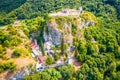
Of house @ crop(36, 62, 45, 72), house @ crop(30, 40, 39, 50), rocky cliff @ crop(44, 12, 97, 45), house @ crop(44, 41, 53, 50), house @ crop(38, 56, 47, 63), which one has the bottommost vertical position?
house @ crop(36, 62, 45, 72)

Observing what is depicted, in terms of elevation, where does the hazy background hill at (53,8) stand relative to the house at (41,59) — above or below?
above

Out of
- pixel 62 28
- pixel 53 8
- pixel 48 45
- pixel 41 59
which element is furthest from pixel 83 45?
pixel 53 8

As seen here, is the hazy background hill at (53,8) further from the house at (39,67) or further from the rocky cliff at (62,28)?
the house at (39,67)

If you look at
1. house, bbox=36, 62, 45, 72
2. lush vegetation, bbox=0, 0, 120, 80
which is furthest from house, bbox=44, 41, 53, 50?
house, bbox=36, 62, 45, 72

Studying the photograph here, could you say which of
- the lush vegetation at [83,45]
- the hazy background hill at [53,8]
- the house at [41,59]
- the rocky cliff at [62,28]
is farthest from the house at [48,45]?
the hazy background hill at [53,8]

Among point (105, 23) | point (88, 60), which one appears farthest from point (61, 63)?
point (105, 23)

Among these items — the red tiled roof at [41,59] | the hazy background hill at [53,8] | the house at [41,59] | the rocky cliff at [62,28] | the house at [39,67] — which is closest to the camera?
the house at [39,67]

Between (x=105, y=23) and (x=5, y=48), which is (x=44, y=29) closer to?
(x=5, y=48)

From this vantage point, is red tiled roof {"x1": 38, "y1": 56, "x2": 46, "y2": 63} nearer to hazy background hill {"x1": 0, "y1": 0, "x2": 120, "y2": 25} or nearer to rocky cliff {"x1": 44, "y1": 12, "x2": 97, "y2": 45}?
rocky cliff {"x1": 44, "y1": 12, "x2": 97, "y2": 45}

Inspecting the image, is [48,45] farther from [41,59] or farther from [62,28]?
[62,28]

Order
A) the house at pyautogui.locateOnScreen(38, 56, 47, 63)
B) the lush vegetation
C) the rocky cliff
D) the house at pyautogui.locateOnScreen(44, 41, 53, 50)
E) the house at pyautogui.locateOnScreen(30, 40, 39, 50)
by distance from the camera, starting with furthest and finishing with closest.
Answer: the rocky cliff, the house at pyautogui.locateOnScreen(44, 41, 53, 50), the house at pyautogui.locateOnScreen(30, 40, 39, 50), the house at pyautogui.locateOnScreen(38, 56, 47, 63), the lush vegetation

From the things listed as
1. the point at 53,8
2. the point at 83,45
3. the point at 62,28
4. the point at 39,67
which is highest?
the point at 62,28
